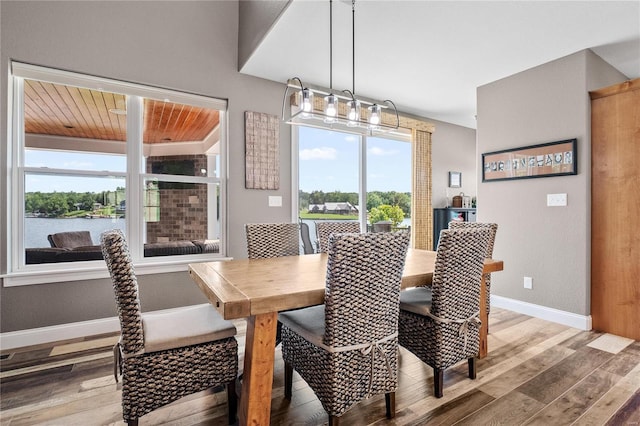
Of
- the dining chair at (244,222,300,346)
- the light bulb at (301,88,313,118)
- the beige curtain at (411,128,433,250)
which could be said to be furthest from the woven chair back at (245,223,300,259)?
the beige curtain at (411,128,433,250)

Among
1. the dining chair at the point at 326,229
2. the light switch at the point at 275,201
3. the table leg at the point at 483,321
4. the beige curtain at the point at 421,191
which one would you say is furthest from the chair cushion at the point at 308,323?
the beige curtain at the point at 421,191

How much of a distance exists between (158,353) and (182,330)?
144 millimetres

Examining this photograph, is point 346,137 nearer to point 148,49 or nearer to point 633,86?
point 148,49

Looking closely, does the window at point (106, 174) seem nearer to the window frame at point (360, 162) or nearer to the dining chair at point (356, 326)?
the window frame at point (360, 162)

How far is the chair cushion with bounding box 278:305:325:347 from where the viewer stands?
1522 mm

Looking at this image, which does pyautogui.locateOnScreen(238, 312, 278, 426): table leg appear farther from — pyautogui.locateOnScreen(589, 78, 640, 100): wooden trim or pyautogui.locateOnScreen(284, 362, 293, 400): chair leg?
pyautogui.locateOnScreen(589, 78, 640, 100): wooden trim

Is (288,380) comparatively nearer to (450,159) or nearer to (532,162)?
(532,162)

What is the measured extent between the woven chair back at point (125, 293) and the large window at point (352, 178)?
2496 millimetres

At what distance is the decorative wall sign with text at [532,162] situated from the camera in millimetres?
3025

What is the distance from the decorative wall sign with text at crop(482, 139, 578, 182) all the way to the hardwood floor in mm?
1629

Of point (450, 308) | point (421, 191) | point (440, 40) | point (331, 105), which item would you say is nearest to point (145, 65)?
point (331, 105)

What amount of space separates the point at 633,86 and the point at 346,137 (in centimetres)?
287

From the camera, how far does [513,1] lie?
2.29m

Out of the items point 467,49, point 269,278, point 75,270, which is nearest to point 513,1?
point 467,49
